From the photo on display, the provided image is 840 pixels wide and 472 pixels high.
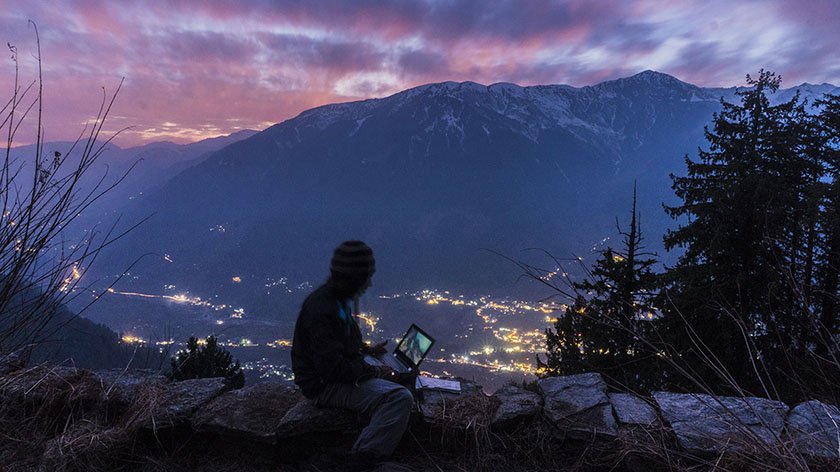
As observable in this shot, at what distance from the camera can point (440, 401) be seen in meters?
3.38

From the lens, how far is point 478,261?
165250 mm

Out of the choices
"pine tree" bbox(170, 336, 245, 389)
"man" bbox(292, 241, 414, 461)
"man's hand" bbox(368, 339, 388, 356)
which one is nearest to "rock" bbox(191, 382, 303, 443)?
"man" bbox(292, 241, 414, 461)

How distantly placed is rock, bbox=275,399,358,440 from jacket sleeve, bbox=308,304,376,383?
348mm

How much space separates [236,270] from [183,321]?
63972 millimetres

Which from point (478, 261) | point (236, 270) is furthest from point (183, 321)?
point (478, 261)

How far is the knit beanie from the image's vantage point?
3070mm

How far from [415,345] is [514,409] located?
43.1 inches

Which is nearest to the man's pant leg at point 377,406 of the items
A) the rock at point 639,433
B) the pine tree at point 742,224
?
the rock at point 639,433

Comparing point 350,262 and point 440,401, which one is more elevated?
point 350,262

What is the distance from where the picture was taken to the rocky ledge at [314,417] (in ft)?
9.20

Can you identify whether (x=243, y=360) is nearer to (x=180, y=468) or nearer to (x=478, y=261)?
(x=180, y=468)

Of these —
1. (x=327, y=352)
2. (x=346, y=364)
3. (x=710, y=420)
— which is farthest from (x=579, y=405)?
(x=327, y=352)

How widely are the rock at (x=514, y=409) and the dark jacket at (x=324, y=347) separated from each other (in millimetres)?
1131

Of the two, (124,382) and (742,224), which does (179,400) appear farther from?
(742,224)
